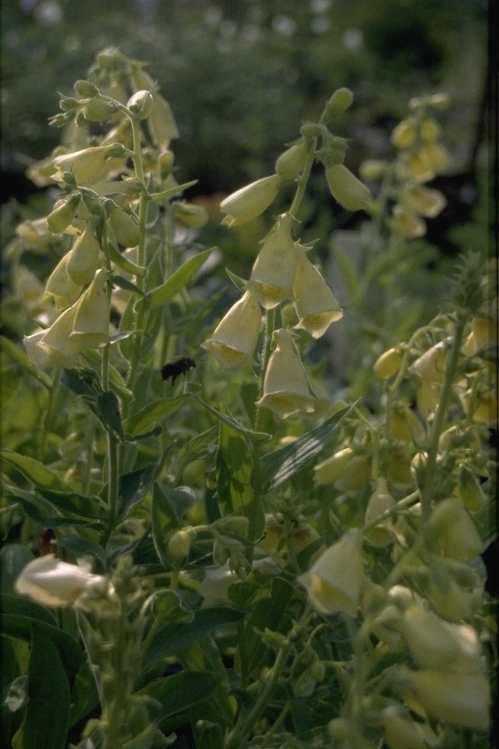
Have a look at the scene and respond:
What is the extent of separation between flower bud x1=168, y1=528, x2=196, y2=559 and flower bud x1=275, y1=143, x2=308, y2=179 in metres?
0.30

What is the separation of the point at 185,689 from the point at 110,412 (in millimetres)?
228

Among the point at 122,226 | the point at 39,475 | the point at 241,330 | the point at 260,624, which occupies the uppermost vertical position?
the point at 122,226

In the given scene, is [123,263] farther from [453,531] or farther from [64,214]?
[453,531]

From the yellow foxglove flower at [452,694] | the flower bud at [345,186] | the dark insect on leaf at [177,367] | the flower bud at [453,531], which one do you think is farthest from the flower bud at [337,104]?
the yellow foxglove flower at [452,694]

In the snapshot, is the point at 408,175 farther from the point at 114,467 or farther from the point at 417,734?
the point at 417,734

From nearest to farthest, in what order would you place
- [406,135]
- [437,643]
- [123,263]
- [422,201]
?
[437,643]
[123,263]
[406,135]
[422,201]

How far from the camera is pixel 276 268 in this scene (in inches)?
29.6

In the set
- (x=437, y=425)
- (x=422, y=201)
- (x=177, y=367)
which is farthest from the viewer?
(x=422, y=201)

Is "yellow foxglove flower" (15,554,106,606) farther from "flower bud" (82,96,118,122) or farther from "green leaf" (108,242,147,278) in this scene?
"flower bud" (82,96,118,122)

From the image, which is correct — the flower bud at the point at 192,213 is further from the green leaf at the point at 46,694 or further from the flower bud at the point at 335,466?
the green leaf at the point at 46,694

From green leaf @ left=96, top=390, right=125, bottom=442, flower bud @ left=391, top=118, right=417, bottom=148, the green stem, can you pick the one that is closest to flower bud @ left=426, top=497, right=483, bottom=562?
the green stem

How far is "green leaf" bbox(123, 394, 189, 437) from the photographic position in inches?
30.7

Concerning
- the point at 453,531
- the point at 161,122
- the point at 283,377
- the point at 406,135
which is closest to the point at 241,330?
the point at 283,377

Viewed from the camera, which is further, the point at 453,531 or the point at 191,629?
the point at 191,629
